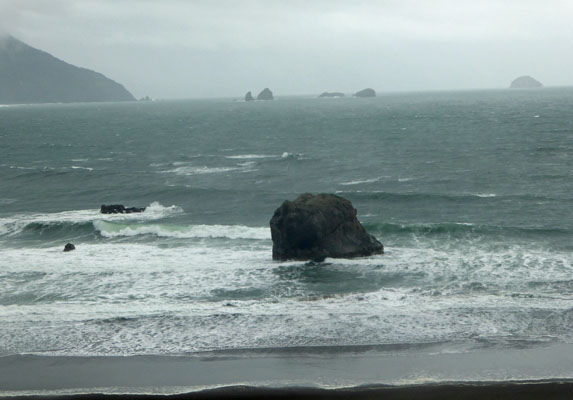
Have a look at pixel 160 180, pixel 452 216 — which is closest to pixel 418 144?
pixel 160 180

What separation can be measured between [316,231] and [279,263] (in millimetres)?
2650

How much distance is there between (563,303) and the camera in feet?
90.9

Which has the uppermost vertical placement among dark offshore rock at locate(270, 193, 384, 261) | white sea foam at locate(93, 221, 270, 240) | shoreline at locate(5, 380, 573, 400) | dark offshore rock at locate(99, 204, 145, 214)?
dark offshore rock at locate(270, 193, 384, 261)

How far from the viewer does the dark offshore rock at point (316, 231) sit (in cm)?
3525

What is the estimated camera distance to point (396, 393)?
1997cm

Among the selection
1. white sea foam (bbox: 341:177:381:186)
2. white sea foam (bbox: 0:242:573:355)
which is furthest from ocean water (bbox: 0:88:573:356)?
white sea foam (bbox: 341:177:381:186)

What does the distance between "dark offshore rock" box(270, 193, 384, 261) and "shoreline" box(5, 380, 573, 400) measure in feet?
50.8

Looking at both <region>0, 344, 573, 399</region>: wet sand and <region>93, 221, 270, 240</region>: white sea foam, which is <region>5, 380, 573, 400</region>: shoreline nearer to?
<region>0, 344, 573, 399</region>: wet sand

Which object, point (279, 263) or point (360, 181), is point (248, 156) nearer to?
point (360, 181)

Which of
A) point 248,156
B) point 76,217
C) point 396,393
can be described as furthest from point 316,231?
point 248,156

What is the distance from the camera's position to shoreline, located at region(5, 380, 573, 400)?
19703mm

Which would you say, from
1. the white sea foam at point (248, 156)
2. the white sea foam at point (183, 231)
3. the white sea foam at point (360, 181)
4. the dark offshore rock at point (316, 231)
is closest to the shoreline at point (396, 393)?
the dark offshore rock at point (316, 231)

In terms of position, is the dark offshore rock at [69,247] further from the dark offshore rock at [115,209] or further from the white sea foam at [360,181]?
the white sea foam at [360,181]

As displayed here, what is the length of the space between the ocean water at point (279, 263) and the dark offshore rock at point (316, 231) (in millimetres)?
956
